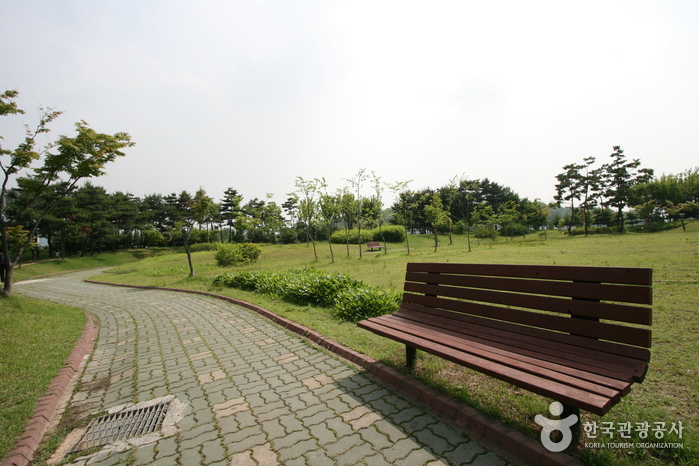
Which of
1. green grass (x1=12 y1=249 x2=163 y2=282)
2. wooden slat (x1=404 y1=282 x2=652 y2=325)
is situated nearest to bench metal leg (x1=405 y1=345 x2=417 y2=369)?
wooden slat (x1=404 y1=282 x2=652 y2=325)

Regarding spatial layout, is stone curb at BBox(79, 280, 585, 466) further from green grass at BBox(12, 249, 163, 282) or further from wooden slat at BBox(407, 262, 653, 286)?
green grass at BBox(12, 249, 163, 282)

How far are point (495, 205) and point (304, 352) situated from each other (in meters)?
60.5

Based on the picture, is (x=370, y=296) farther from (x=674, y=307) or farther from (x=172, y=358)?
(x=674, y=307)

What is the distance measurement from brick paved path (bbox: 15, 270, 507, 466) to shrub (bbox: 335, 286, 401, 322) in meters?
0.99

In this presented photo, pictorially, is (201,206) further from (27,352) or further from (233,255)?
(27,352)

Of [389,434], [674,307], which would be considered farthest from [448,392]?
[674,307]

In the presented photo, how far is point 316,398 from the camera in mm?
3146

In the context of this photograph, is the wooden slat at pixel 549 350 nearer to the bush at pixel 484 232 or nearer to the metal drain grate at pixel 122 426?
the metal drain grate at pixel 122 426

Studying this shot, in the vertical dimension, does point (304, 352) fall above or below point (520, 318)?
below

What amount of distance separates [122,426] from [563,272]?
4.05 meters

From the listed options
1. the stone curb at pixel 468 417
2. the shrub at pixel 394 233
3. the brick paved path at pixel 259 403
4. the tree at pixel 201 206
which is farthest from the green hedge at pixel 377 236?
the stone curb at pixel 468 417

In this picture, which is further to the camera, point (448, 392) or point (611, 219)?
point (611, 219)

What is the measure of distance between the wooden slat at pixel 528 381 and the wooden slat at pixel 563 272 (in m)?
0.84

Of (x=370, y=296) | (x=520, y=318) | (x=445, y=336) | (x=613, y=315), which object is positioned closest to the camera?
(x=613, y=315)
